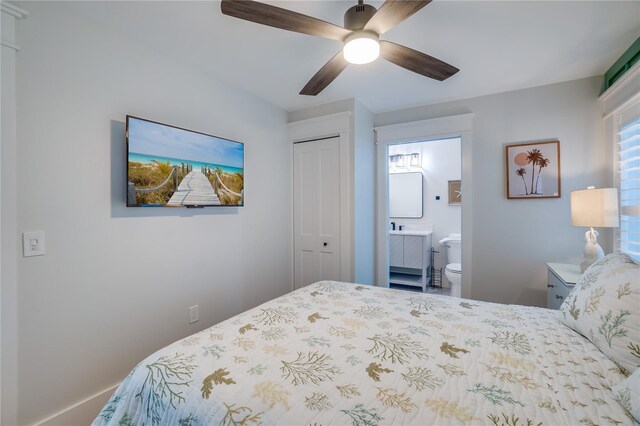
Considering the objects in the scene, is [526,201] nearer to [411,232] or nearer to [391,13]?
[411,232]

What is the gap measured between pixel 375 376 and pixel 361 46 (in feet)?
5.18

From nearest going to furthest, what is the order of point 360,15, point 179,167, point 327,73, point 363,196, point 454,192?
point 360,15, point 327,73, point 179,167, point 363,196, point 454,192

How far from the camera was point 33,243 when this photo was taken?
152 cm

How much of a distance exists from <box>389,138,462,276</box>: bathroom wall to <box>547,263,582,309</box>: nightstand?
2184mm

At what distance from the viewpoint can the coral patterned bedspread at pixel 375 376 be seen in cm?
84

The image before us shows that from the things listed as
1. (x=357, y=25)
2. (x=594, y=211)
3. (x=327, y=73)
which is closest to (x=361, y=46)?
(x=357, y=25)

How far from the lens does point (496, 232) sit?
288 centimetres

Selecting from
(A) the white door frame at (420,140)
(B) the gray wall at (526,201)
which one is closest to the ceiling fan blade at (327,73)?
(A) the white door frame at (420,140)

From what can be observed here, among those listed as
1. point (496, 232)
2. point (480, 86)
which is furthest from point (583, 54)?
point (496, 232)

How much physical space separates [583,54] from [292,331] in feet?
9.32

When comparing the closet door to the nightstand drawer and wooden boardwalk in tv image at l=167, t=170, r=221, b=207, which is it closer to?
wooden boardwalk in tv image at l=167, t=170, r=221, b=207

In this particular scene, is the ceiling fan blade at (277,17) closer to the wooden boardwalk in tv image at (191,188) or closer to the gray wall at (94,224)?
the gray wall at (94,224)

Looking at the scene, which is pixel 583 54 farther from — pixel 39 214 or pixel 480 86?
pixel 39 214

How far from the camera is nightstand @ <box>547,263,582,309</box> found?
6.35 ft
